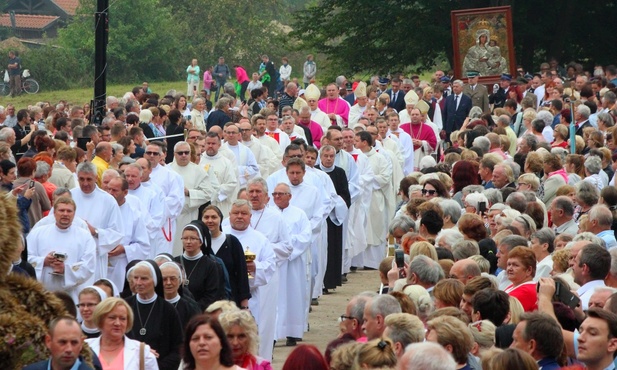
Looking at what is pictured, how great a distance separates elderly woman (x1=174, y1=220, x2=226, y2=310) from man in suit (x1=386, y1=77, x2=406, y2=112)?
1600 cm

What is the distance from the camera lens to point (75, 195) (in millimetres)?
12953

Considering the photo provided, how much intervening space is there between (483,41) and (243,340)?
22469mm

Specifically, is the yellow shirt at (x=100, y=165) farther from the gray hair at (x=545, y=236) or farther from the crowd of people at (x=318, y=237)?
the gray hair at (x=545, y=236)

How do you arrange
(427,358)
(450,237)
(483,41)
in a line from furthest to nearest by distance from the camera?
(483,41)
(450,237)
(427,358)

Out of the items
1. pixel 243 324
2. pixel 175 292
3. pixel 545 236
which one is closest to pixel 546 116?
pixel 545 236

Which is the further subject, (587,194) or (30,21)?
(30,21)

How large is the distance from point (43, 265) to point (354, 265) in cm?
791

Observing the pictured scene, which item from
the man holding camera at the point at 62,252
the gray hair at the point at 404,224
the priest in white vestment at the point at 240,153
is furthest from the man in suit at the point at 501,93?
the man holding camera at the point at 62,252

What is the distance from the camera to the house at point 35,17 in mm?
67625

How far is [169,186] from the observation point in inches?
603

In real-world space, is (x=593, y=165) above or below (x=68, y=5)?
below

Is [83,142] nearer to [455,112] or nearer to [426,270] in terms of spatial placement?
[426,270]

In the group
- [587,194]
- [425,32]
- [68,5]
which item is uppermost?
[68,5]

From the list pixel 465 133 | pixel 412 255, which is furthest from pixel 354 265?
pixel 412 255
